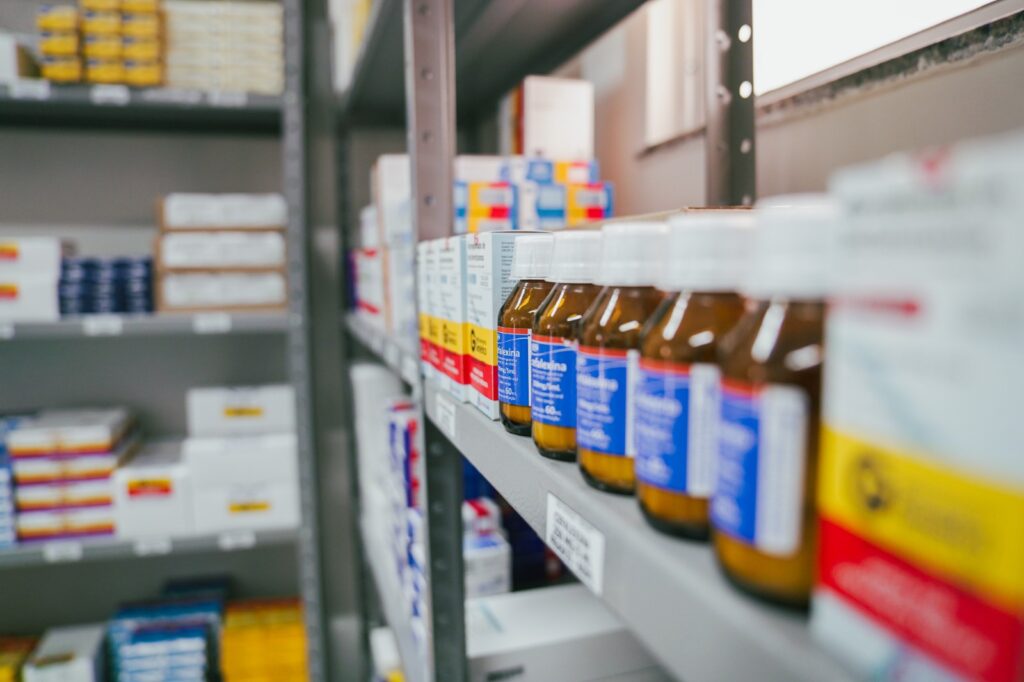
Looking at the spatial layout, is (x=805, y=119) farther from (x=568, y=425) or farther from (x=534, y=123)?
(x=568, y=425)

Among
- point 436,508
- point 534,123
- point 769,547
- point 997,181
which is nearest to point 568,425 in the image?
point 769,547

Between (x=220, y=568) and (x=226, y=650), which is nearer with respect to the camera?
(x=226, y=650)

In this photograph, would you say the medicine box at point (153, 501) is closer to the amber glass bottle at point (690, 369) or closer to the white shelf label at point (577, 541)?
the white shelf label at point (577, 541)

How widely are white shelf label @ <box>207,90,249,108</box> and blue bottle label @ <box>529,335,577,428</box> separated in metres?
1.56

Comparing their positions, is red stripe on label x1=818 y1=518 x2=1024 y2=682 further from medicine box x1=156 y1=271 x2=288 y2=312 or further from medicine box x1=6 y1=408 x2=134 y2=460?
medicine box x1=6 y1=408 x2=134 y2=460

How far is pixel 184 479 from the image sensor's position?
1821 mm

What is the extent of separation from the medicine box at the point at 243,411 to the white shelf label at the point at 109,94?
811 millimetres

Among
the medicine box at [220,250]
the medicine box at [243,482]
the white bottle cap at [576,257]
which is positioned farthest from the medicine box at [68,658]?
the white bottle cap at [576,257]

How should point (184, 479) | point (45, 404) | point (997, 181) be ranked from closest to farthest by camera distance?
point (997, 181) < point (184, 479) < point (45, 404)

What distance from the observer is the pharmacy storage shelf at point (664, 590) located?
0.29 meters

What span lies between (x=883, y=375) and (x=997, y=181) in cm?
8

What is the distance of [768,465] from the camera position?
0.30m

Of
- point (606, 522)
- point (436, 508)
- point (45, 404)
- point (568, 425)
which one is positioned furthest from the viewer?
point (45, 404)

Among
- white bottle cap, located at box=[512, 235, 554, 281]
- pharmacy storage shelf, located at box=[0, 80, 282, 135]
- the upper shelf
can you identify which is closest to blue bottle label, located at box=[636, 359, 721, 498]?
white bottle cap, located at box=[512, 235, 554, 281]
